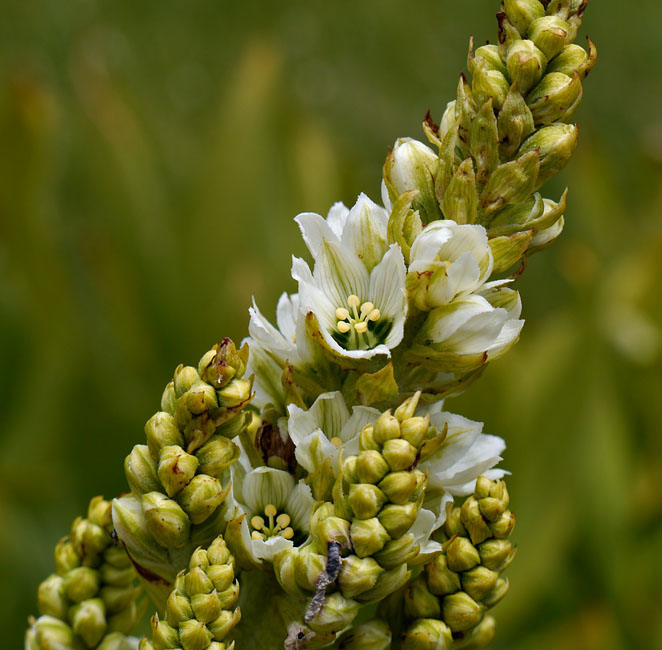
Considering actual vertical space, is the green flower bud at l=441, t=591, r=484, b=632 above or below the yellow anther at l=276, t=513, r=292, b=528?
below

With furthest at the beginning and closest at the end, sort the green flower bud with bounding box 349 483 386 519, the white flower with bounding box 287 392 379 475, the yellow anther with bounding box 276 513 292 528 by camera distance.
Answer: the yellow anther with bounding box 276 513 292 528, the white flower with bounding box 287 392 379 475, the green flower bud with bounding box 349 483 386 519

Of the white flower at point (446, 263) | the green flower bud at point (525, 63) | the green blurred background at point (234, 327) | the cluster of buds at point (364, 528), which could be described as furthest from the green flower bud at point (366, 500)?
the green blurred background at point (234, 327)

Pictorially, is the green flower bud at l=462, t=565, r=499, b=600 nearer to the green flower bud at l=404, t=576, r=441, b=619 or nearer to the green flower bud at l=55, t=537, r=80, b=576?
the green flower bud at l=404, t=576, r=441, b=619

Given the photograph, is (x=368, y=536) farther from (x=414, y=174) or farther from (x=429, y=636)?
(x=414, y=174)

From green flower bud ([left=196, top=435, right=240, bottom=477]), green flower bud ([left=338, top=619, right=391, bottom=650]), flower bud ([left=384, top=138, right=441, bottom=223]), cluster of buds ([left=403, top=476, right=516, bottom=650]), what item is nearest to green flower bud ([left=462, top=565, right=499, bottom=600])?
cluster of buds ([left=403, top=476, right=516, bottom=650])

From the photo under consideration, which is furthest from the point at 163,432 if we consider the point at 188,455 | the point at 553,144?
the point at 553,144

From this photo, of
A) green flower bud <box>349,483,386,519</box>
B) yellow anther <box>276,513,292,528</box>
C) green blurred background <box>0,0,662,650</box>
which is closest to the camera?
green flower bud <box>349,483,386,519</box>

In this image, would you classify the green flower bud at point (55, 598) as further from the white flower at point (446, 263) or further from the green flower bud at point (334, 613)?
the white flower at point (446, 263)
